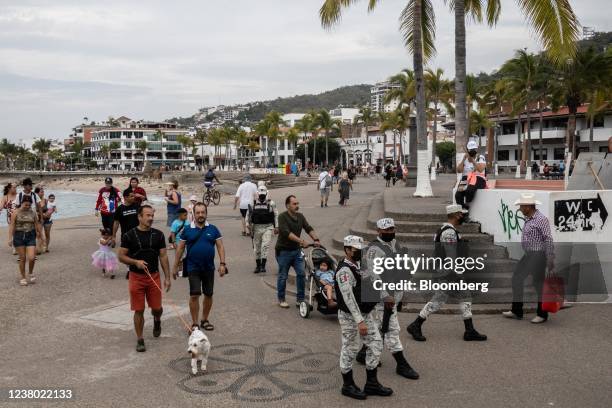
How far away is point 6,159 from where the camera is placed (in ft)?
566

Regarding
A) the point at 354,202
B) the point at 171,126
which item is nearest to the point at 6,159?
the point at 171,126

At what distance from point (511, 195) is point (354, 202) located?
15.9 meters

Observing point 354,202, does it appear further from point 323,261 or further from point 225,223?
point 323,261

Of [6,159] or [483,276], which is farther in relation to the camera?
[6,159]

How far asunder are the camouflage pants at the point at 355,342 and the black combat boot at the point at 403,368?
571 millimetres

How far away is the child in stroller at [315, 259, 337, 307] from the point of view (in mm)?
7531

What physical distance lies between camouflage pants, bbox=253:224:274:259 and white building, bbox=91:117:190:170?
129 meters

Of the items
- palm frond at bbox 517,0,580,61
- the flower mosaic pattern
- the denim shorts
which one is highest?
palm frond at bbox 517,0,580,61

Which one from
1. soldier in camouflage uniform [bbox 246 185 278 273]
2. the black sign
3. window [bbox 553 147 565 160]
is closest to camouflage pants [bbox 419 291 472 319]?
the black sign

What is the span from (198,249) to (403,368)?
9.53 feet

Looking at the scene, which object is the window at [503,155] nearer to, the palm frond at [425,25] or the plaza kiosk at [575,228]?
the palm frond at [425,25]

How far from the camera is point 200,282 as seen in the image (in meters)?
7.11

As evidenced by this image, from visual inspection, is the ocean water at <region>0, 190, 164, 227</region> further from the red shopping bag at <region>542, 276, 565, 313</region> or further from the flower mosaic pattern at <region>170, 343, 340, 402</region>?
the red shopping bag at <region>542, 276, 565, 313</region>

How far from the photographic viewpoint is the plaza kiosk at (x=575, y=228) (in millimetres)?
8180
